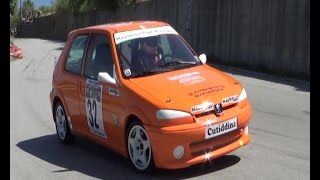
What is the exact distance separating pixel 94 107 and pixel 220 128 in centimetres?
195

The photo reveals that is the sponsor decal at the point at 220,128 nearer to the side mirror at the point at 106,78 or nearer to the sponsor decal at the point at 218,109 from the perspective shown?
the sponsor decal at the point at 218,109

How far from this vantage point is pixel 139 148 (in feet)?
22.3

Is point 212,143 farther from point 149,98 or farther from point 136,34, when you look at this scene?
point 136,34

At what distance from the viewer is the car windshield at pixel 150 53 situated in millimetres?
7270

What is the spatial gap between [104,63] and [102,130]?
2.85 ft

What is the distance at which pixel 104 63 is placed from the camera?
25.1 ft

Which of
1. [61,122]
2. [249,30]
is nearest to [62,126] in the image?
[61,122]

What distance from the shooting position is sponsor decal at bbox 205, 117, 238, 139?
636 cm

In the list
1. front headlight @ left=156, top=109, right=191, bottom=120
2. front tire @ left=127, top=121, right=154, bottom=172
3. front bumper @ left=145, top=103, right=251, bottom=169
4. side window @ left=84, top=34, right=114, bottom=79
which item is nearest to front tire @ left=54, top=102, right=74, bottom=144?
side window @ left=84, top=34, right=114, bottom=79

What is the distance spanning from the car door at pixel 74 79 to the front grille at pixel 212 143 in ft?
7.61

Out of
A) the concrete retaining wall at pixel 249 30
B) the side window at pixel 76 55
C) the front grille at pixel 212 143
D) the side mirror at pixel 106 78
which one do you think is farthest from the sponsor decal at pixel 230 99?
the concrete retaining wall at pixel 249 30

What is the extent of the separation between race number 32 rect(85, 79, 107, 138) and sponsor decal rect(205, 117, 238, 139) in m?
1.69

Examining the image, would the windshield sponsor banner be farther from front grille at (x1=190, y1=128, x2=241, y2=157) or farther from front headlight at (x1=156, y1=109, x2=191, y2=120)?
front grille at (x1=190, y1=128, x2=241, y2=157)
